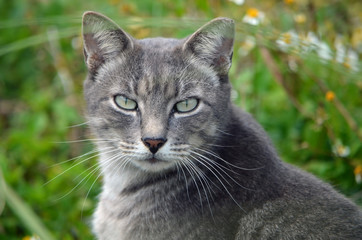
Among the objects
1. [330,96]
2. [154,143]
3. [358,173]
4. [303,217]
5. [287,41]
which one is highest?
[287,41]

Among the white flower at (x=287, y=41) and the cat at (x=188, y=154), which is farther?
the white flower at (x=287, y=41)

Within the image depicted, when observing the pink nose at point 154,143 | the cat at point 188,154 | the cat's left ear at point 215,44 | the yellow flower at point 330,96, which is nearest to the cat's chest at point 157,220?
the cat at point 188,154

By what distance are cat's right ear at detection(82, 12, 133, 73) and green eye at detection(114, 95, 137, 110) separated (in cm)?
26

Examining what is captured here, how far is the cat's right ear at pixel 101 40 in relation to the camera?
3012mm

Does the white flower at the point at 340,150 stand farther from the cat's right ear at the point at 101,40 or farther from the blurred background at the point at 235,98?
the cat's right ear at the point at 101,40

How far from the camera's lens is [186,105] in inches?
121

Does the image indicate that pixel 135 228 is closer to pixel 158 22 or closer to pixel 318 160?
pixel 158 22

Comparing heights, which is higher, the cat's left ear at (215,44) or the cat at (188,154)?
the cat's left ear at (215,44)

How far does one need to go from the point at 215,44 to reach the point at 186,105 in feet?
1.24

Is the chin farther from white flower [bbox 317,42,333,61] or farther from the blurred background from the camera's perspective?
white flower [bbox 317,42,333,61]

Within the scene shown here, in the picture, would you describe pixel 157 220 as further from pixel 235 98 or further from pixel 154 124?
pixel 235 98

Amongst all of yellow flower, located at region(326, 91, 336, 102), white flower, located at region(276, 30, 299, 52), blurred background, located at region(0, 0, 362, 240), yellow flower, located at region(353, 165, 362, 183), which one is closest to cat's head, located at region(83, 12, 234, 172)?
blurred background, located at region(0, 0, 362, 240)

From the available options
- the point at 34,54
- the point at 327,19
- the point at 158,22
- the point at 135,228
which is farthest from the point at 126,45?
the point at 34,54

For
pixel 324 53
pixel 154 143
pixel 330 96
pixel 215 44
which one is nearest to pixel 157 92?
pixel 154 143
